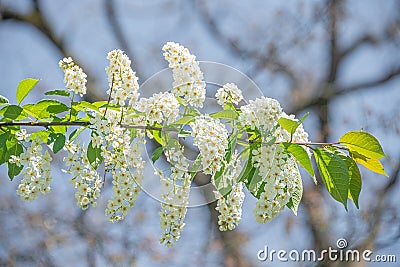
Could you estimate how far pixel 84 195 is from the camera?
1003 mm

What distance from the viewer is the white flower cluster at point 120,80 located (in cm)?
95

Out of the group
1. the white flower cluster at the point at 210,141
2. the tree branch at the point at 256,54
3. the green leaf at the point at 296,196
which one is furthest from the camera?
the tree branch at the point at 256,54

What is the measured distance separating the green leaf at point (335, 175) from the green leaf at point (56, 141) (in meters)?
0.48

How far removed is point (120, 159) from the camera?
0.99m

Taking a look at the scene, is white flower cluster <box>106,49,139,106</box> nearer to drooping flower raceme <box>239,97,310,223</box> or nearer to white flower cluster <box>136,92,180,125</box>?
white flower cluster <box>136,92,180,125</box>

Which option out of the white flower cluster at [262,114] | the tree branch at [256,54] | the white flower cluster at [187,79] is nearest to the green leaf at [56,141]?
the white flower cluster at [187,79]

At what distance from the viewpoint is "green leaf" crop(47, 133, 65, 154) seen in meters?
0.96

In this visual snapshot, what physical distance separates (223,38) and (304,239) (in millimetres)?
1909

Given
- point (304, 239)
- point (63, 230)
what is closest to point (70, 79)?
point (63, 230)

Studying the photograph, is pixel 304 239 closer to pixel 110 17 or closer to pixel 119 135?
pixel 110 17

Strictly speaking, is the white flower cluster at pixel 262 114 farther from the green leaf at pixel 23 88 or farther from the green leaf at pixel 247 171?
the green leaf at pixel 23 88

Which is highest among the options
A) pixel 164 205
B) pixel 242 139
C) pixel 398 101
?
pixel 398 101

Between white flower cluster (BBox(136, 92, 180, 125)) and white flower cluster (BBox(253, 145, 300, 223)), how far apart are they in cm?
16

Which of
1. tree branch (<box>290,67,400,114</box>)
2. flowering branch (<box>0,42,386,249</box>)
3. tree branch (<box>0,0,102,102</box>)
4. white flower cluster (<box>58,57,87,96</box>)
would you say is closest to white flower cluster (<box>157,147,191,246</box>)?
flowering branch (<box>0,42,386,249</box>)
